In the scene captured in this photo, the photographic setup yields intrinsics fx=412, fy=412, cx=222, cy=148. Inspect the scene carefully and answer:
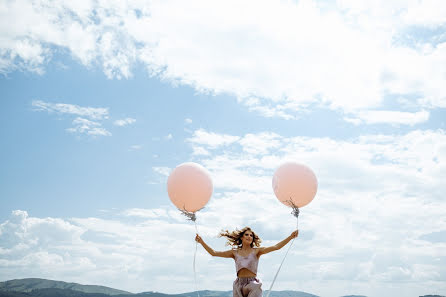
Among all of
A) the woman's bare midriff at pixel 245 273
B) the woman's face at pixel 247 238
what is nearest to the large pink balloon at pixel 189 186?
the woman's face at pixel 247 238

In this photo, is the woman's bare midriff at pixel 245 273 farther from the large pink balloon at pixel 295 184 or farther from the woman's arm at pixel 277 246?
the large pink balloon at pixel 295 184

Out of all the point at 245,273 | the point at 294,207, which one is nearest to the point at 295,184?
the point at 294,207

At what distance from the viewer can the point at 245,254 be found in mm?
9508

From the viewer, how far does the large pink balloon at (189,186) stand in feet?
36.0

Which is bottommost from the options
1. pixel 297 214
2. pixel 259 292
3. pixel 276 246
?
pixel 259 292

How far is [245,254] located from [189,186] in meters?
2.48

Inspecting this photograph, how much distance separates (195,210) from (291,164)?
289cm

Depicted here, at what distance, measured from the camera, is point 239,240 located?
9.88 metres

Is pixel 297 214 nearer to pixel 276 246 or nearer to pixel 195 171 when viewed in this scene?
pixel 276 246

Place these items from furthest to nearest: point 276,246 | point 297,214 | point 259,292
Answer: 1. point 297,214
2. point 276,246
3. point 259,292

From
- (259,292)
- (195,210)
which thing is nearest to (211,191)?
(195,210)

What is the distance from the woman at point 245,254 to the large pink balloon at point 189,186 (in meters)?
1.17

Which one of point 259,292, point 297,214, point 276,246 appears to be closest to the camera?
point 259,292

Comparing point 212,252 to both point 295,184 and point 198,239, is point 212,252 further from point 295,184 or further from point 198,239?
point 295,184
